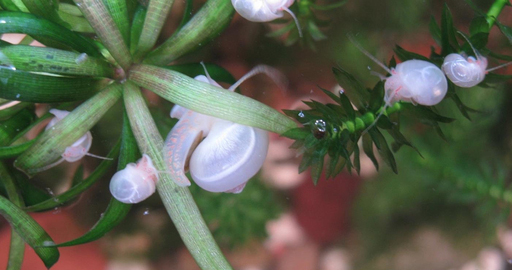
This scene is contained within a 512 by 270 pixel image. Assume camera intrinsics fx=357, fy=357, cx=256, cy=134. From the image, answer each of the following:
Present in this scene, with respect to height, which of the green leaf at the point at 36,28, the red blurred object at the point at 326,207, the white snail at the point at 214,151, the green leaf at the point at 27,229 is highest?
the green leaf at the point at 36,28

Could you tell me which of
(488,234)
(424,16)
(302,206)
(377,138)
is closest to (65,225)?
(302,206)

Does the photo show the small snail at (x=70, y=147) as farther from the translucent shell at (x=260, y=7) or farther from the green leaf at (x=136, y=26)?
the translucent shell at (x=260, y=7)

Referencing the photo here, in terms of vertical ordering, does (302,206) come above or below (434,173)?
below

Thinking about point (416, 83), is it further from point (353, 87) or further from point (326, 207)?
point (326, 207)

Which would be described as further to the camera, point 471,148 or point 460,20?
point 471,148

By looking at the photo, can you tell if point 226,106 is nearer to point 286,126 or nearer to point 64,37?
point 286,126

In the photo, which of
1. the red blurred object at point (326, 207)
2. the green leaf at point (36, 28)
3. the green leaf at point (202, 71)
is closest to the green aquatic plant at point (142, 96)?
the green leaf at point (36, 28)
